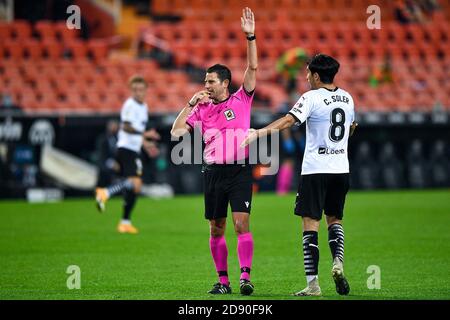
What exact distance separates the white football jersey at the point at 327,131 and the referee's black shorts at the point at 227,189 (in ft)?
2.01

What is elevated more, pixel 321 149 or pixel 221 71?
pixel 221 71

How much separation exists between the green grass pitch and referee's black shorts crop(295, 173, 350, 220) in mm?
816

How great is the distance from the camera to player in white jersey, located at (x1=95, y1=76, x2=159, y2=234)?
16.2m

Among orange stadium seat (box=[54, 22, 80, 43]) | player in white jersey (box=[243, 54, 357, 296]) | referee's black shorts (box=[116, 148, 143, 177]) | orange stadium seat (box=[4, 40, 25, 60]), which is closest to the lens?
player in white jersey (box=[243, 54, 357, 296])

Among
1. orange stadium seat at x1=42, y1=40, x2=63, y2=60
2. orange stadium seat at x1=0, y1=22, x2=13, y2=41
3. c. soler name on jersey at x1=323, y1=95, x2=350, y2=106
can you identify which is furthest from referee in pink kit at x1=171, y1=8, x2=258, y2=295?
orange stadium seat at x1=0, y1=22, x2=13, y2=41

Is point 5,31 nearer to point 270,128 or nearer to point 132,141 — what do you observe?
point 132,141

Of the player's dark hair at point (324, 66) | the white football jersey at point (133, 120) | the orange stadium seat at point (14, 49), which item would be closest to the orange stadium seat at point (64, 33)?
the orange stadium seat at point (14, 49)

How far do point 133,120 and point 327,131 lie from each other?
7111 millimetres

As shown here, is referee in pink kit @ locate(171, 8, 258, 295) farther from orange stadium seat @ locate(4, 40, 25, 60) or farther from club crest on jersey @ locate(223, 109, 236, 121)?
orange stadium seat @ locate(4, 40, 25, 60)

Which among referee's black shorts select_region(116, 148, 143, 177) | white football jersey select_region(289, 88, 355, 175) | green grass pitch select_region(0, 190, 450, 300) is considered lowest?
green grass pitch select_region(0, 190, 450, 300)

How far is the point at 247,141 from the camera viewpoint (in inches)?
366

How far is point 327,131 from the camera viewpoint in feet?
31.7

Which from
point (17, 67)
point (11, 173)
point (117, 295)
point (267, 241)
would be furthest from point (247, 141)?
point (17, 67)

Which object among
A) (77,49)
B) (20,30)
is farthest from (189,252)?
(20,30)
